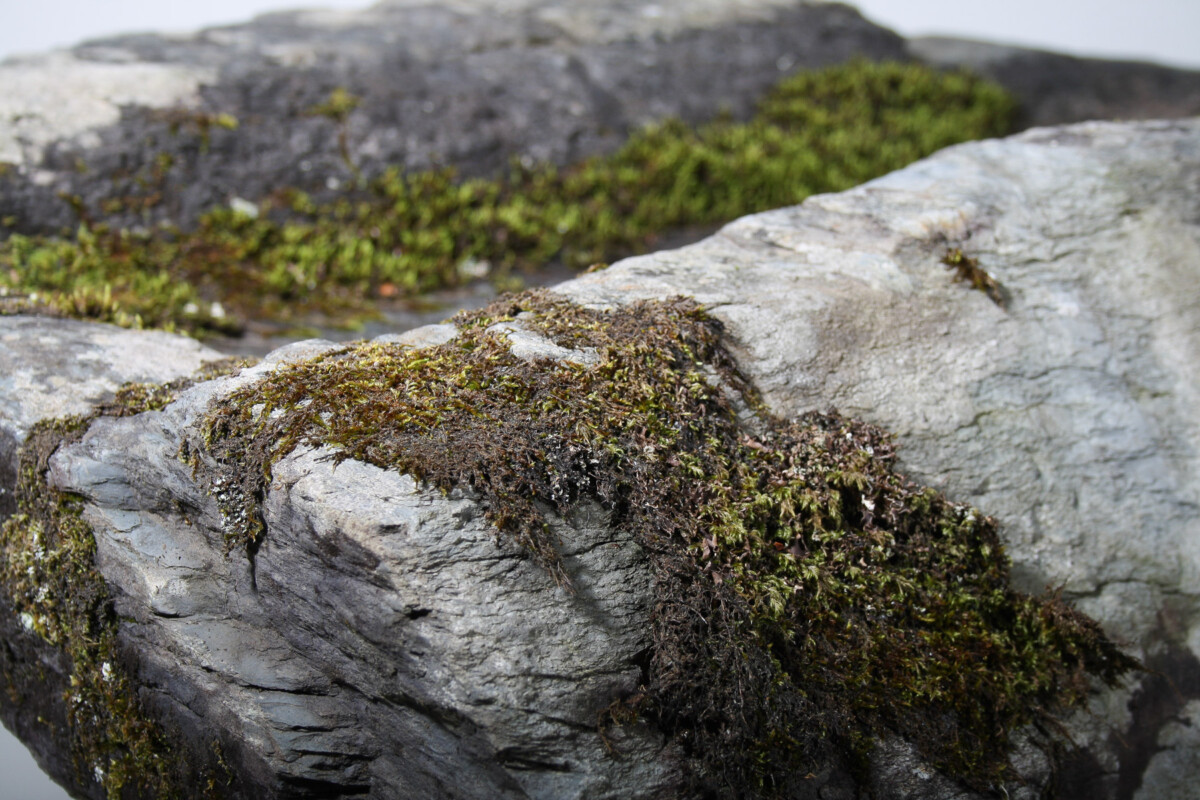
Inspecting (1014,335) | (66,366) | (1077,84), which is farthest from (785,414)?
(1077,84)

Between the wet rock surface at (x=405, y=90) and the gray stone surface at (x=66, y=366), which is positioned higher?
the wet rock surface at (x=405, y=90)

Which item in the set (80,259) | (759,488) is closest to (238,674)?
(759,488)

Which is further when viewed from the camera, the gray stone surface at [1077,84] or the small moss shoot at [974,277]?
the gray stone surface at [1077,84]

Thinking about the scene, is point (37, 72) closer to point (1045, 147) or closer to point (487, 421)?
point (487, 421)

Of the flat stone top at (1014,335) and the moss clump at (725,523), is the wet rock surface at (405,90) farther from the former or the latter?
the moss clump at (725,523)

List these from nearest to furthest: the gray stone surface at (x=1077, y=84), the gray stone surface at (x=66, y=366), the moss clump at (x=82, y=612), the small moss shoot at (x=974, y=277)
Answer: the moss clump at (x=82, y=612) < the gray stone surface at (x=66, y=366) < the small moss shoot at (x=974, y=277) < the gray stone surface at (x=1077, y=84)

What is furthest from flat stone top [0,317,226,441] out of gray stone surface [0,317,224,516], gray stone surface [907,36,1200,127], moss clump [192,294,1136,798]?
gray stone surface [907,36,1200,127]

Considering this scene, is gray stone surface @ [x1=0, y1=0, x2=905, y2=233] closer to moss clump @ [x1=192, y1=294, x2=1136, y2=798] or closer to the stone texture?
the stone texture

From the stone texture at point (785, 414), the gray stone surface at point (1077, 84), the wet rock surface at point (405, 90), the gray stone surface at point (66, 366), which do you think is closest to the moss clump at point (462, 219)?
the wet rock surface at point (405, 90)
